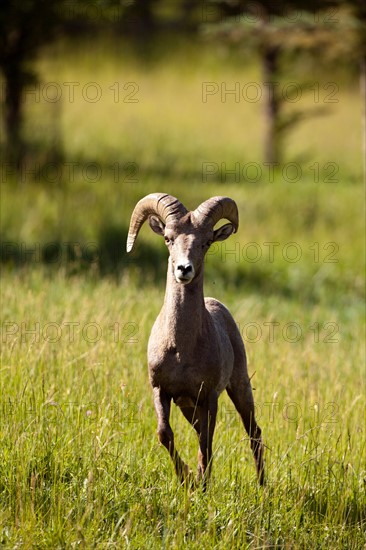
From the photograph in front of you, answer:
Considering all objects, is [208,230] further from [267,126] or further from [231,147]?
[231,147]

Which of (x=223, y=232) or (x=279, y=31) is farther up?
(x=279, y=31)

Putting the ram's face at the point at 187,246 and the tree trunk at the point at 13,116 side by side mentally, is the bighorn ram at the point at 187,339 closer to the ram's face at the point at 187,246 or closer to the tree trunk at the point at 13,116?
the ram's face at the point at 187,246

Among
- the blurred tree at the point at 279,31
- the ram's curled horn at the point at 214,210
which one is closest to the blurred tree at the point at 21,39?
the blurred tree at the point at 279,31

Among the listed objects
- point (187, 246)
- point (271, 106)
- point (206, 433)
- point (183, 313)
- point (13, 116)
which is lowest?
point (206, 433)

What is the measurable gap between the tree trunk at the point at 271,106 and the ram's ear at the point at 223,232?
16.5 metres

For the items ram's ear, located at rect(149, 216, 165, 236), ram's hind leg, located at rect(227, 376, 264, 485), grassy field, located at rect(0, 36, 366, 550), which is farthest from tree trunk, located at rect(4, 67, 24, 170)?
ram's ear, located at rect(149, 216, 165, 236)

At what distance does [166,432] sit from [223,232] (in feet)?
4.59


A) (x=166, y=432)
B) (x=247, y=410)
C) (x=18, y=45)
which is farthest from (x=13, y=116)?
(x=166, y=432)

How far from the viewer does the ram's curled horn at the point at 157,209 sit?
6.39m

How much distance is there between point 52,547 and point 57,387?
1996mm

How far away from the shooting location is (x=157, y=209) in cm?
655

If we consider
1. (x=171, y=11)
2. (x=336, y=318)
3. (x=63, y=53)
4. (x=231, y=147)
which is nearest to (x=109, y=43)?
(x=63, y=53)

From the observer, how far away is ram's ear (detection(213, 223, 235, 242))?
6.66 m

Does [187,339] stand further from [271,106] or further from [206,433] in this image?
[271,106]
